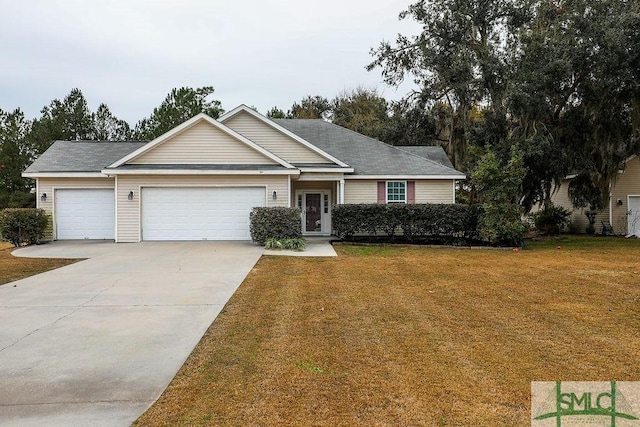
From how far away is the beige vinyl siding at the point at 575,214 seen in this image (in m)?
22.8

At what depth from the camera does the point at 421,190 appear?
18.2 m

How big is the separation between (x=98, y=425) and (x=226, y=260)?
818 cm

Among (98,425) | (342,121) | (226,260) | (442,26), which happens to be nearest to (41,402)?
(98,425)

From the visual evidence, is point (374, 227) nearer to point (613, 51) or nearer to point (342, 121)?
point (613, 51)

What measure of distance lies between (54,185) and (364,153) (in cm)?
1245

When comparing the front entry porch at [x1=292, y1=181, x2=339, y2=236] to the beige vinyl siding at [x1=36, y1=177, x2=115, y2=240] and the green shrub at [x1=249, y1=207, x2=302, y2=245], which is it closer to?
the green shrub at [x1=249, y1=207, x2=302, y2=245]

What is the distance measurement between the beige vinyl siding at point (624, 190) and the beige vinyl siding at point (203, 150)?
58.1 feet

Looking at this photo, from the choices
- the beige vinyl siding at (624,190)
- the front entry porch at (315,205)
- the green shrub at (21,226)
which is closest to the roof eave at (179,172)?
the green shrub at (21,226)

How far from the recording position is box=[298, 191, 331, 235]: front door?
1917 centimetres

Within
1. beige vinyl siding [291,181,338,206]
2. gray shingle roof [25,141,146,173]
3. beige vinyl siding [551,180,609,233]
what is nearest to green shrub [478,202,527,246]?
beige vinyl siding [291,181,338,206]

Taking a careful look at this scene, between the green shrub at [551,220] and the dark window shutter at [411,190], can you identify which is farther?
the green shrub at [551,220]

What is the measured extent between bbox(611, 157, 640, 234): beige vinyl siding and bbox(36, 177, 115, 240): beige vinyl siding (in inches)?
923

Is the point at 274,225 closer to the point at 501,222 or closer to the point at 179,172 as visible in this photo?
the point at 179,172

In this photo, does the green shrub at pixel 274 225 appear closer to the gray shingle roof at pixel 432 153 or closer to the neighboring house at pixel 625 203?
the gray shingle roof at pixel 432 153
